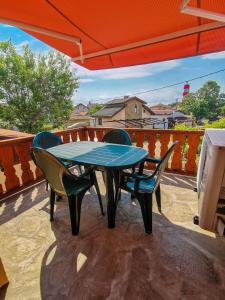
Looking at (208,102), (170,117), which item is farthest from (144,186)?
(208,102)

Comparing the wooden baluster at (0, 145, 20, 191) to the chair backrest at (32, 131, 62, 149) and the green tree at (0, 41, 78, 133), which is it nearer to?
the chair backrest at (32, 131, 62, 149)

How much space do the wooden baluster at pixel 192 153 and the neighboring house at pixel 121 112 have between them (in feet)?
55.2

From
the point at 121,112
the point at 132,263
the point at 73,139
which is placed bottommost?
the point at 132,263

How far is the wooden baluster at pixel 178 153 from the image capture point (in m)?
3.38

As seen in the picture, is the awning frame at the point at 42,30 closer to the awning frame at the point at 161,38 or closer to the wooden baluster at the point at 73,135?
the awning frame at the point at 161,38

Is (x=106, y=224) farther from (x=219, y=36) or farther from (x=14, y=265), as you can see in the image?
(x=219, y=36)

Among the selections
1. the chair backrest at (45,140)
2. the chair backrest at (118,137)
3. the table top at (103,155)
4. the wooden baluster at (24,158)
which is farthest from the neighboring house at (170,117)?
the table top at (103,155)

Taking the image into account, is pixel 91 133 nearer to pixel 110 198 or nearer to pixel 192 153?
pixel 192 153

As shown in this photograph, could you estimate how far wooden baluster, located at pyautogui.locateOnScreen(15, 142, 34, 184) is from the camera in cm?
301

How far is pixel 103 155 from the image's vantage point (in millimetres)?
2162

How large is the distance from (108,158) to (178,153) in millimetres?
1985

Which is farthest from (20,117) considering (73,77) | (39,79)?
(73,77)

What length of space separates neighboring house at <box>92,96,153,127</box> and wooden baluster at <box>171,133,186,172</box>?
1669cm

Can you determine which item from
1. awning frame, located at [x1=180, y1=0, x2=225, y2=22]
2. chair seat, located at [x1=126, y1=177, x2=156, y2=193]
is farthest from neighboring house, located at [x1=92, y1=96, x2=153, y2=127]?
awning frame, located at [x1=180, y1=0, x2=225, y2=22]
